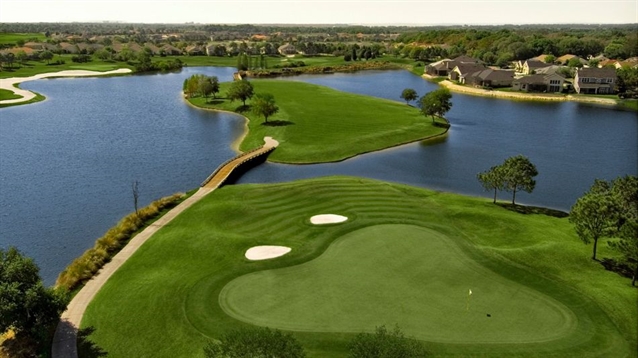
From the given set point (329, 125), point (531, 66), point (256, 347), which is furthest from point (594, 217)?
point (531, 66)

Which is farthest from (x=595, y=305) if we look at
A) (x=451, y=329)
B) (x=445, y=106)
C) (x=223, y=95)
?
(x=223, y=95)

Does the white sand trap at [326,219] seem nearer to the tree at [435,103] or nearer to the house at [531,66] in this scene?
the tree at [435,103]

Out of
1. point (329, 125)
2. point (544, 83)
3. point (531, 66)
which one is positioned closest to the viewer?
point (329, 125)

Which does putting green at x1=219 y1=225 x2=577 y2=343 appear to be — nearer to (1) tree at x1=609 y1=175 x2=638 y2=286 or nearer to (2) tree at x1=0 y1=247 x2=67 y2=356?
(1) tree at x1=609 y1=175 x2=638 y2=286

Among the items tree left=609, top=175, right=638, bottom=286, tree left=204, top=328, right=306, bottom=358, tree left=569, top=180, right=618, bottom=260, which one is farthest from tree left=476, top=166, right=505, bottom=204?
tree left=204, top=328, right=306, bottom=358

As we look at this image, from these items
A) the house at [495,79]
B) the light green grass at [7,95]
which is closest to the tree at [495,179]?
the house at [495,79]

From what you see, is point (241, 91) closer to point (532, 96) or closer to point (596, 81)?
point (532, 96)
